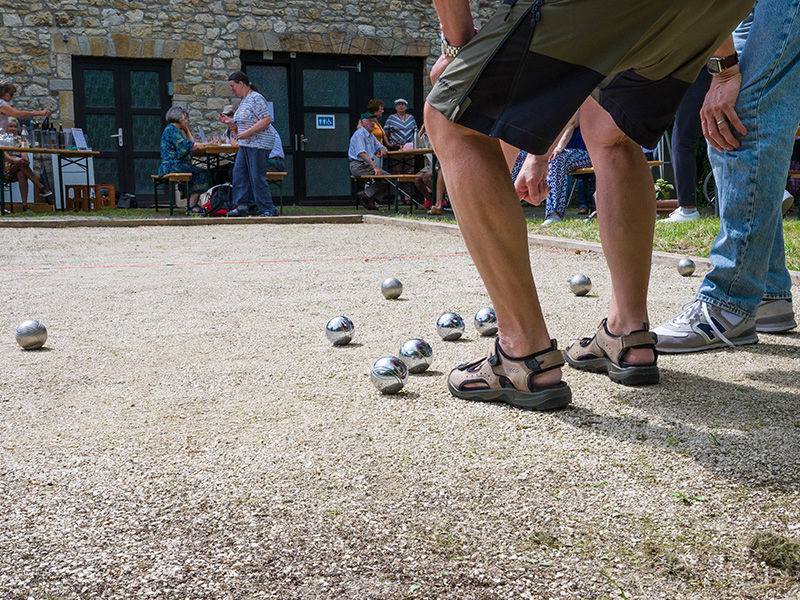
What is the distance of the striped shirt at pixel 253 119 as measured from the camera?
12133 mm

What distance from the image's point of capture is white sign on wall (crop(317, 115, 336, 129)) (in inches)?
695

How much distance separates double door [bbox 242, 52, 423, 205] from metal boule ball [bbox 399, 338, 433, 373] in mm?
15277

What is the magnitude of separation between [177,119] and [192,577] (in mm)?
12528

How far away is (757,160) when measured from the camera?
2.85 m

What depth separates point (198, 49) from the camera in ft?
53.4

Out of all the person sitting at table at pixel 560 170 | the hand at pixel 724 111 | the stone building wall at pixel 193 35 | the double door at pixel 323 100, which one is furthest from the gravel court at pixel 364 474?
the double door at pixel 323 100

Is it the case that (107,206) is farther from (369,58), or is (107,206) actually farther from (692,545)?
(692,545)

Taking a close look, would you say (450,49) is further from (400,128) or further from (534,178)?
(400,128)

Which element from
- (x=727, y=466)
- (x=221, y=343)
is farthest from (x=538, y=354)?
(x=221, y=343)

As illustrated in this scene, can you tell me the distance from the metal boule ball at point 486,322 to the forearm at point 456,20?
135 centimetres

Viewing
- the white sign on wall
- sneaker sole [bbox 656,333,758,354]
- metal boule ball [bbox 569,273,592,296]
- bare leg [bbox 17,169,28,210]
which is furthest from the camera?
the white sign on wall

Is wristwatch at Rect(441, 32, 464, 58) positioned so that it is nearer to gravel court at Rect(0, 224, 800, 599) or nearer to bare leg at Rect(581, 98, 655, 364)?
bare leg at Rect(581, 98, 655, 364)

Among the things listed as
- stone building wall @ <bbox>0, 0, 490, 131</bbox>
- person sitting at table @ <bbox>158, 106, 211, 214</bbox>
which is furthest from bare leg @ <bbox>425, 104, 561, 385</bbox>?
stone building wall @ <bbox>0, 0, 490, 131</bbox>

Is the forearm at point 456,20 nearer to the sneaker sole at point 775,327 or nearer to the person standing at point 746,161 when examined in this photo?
the person standing at point 746,161
